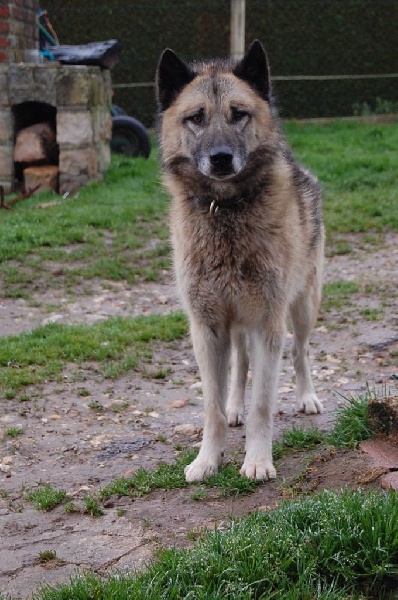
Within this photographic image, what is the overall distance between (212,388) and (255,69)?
150cm

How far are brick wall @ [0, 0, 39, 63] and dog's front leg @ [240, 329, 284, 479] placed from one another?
6.74 m

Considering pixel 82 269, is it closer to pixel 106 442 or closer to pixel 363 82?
pixel 106 442

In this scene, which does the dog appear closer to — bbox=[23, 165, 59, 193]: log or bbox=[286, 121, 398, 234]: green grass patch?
bbox=[286, 121, 398, 234]: green grass patch

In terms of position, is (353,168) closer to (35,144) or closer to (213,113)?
(35,144)

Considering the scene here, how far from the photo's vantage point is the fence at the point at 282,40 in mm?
13023

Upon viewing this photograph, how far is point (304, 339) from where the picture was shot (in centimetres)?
479

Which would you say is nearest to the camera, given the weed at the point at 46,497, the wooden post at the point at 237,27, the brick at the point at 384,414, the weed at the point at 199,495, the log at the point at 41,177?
the brick at the point at 384,414

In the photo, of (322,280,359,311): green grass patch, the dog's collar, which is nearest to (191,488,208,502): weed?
the dog's collar

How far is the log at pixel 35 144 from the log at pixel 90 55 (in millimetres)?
873

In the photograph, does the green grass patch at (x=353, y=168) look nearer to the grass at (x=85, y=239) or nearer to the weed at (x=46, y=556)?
the grass at (x=85, y=239)

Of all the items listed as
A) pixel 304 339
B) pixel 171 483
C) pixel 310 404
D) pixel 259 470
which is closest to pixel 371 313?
pixel 304 339

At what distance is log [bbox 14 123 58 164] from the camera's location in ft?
31.3

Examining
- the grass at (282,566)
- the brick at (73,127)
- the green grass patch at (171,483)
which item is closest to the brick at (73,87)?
the brick at (73,127)

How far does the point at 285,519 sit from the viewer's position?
2.88m
